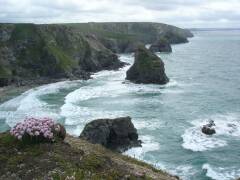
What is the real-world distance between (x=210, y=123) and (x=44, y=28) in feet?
363

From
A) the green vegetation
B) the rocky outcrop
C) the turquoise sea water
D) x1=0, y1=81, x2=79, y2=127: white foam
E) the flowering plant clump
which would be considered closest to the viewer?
the flowering plant clump

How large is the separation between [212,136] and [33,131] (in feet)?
159

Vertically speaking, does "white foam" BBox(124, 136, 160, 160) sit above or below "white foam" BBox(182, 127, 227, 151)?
below

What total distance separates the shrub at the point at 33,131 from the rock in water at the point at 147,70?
335 ft

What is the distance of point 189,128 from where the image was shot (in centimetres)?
6956

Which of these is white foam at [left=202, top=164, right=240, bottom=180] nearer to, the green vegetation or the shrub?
the shrub

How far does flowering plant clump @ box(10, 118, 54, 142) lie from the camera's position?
65.2ft

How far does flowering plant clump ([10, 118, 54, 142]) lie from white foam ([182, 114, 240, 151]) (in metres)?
40.4

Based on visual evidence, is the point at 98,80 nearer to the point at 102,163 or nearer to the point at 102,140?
the point at 102,140

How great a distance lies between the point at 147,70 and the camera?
404 feet

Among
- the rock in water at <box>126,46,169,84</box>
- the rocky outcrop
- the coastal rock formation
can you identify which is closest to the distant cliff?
the rocky outcrop

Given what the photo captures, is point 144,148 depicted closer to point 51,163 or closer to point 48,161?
point 48,161

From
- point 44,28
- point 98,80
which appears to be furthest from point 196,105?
point 44,28

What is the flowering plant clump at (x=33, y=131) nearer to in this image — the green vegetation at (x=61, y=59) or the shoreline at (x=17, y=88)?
→ the shoreline at (x=17, y=88)
